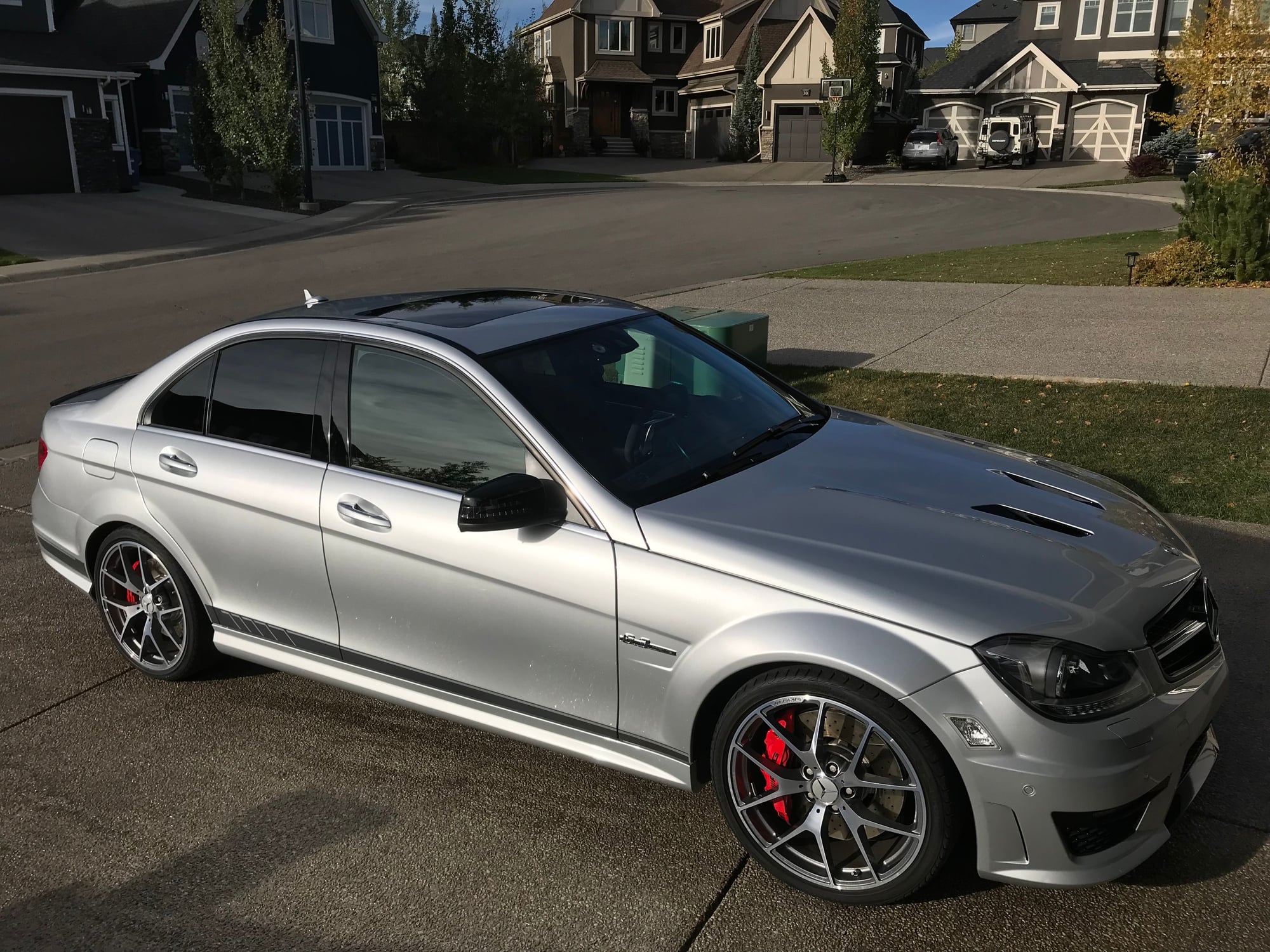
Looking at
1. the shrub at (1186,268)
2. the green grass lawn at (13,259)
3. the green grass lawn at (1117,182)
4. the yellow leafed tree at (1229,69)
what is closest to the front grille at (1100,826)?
the shrub at (1186,268)

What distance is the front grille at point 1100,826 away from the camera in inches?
122

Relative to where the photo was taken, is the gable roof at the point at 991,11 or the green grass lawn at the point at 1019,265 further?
the gable roof at the point at 991,11

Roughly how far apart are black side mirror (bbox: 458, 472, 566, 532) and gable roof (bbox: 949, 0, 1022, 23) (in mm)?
73940

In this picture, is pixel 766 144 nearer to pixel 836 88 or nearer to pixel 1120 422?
pixel 836 88

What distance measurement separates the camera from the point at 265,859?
3.70 m

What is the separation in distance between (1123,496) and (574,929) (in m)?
2.66

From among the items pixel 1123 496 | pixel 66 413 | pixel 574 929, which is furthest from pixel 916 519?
pixel 66 413

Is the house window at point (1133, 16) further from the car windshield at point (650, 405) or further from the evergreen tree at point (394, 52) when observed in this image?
the car windshield at point (650, 405)

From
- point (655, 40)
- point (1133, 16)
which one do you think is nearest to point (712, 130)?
point (655, 40)

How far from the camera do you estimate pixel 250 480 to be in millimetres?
4438

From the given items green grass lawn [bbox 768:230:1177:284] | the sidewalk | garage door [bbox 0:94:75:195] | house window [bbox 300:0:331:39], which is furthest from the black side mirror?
house window [bbox 300:0:331:39]

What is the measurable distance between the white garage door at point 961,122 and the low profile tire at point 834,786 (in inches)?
2006

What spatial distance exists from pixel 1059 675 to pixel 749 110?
52754mm

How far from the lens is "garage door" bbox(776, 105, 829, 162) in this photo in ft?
168
